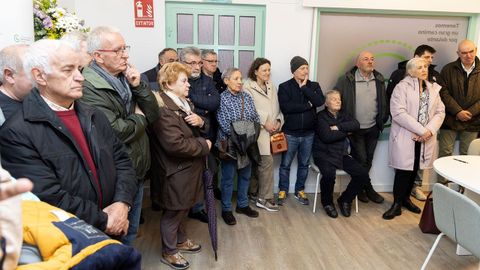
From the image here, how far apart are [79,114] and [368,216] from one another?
9.89 ft

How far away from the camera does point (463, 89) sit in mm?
3979

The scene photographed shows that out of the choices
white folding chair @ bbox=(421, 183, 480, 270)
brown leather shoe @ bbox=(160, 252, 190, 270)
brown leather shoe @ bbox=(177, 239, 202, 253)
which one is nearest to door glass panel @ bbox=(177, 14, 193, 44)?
brown leather shoe @ bbox=(177, 239, 202, 253)

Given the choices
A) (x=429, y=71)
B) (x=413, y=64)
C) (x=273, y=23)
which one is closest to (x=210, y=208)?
(x=273, y=23)

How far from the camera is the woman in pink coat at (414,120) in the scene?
3547 millimetres

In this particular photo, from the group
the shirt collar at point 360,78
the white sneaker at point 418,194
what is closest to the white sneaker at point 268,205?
the shirt collar at point 360,78

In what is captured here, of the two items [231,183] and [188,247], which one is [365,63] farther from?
[188,247]

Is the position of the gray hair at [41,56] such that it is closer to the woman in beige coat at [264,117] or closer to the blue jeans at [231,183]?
the blue jeans at [231,183]

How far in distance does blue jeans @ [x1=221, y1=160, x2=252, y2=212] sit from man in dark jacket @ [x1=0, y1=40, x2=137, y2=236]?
1.85 metres

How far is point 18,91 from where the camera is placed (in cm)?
167

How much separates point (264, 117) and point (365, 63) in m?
1.19

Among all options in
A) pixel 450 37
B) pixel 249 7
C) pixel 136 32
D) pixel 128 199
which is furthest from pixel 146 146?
pixel 450 37

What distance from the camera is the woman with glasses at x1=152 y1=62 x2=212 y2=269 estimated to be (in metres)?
2.53

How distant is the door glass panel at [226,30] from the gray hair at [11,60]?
2.56m

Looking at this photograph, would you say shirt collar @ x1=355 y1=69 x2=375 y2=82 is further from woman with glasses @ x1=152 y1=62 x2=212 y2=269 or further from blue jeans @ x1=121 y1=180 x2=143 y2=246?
blue jeans @ x1=121 y1=180 x2=143 y2=246
